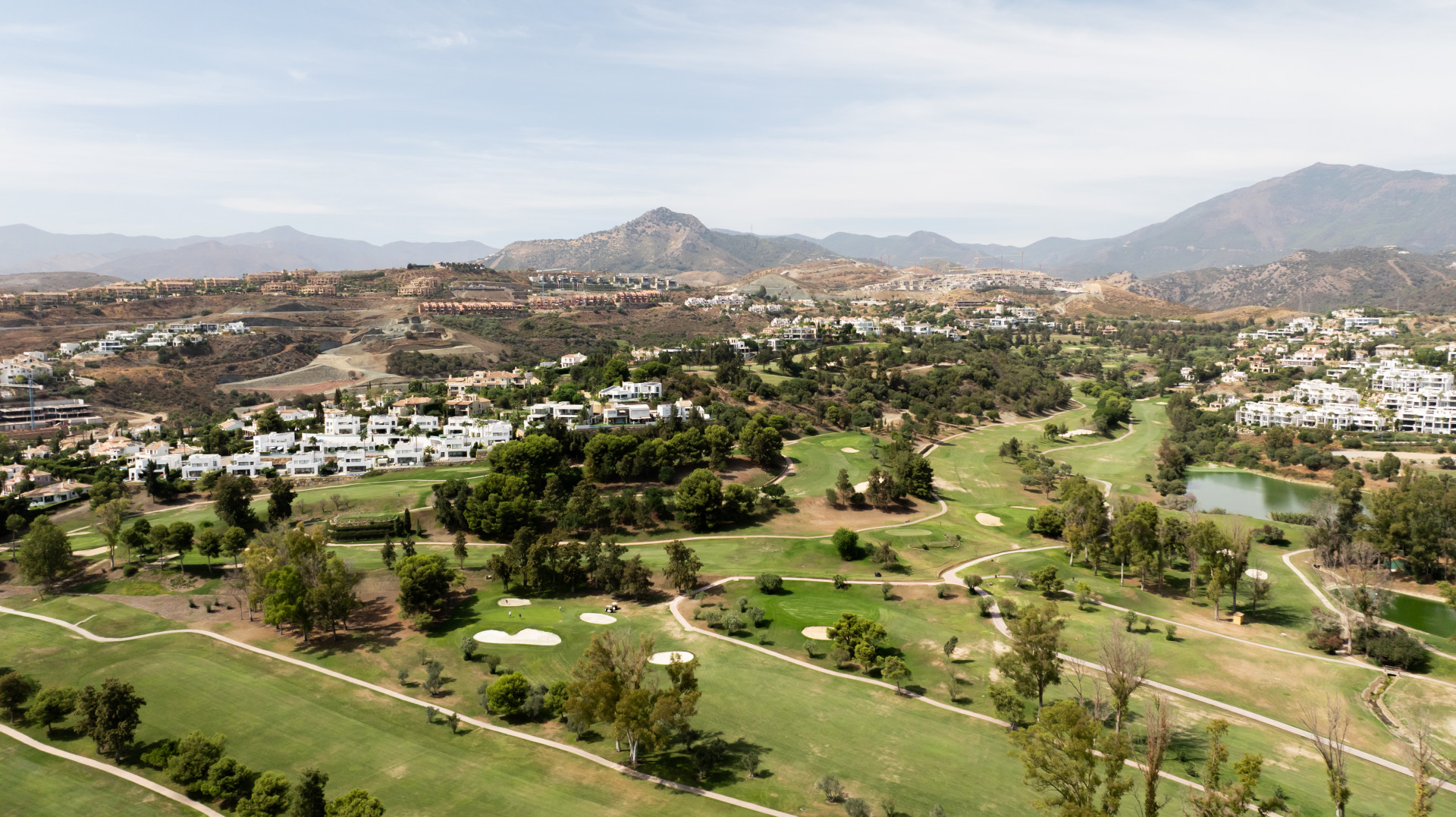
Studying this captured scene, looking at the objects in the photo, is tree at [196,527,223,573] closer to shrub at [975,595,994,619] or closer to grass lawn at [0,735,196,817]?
grass lawn at [0,735,196,817]

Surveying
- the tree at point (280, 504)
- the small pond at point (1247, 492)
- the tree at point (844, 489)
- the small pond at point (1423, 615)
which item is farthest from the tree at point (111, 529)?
the small pond at point (1247, 492)

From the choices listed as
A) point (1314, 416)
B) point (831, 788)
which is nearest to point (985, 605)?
point (831, 788)

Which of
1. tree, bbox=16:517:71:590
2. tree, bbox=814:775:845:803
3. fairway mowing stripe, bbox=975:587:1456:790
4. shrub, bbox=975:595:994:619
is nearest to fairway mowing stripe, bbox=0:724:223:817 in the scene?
tree, bbox=16:517:71:590

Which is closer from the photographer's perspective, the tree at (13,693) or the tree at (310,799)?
the tree at (310,799)

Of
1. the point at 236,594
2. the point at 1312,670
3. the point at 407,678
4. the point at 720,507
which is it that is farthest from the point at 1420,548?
the point at 236,594

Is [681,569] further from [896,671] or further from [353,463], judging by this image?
[353,463]

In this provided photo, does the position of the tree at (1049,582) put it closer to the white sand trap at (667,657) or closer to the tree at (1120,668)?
the tree at (1120,668)

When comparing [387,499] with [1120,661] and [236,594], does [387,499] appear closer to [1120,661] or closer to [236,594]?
[236,594]
